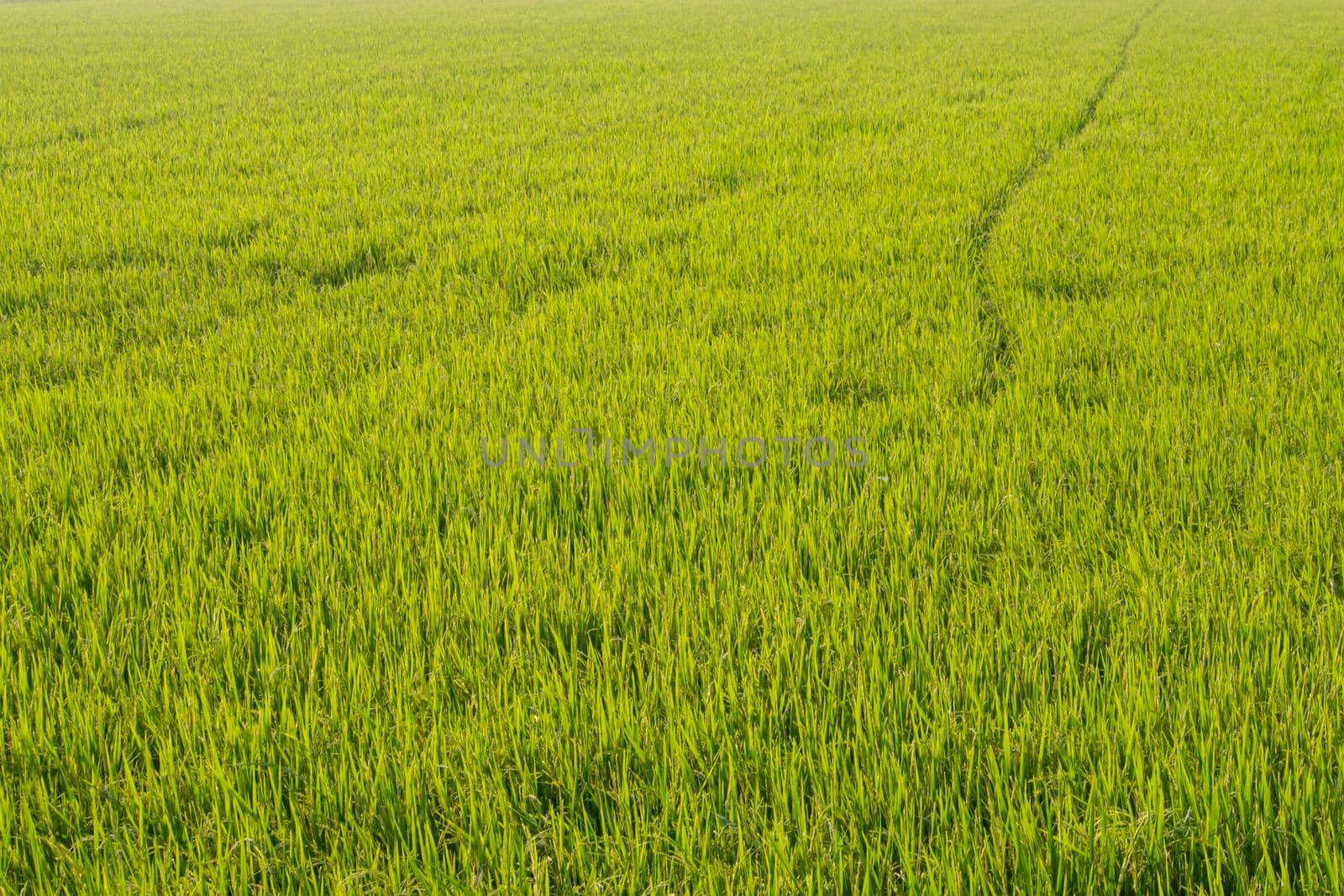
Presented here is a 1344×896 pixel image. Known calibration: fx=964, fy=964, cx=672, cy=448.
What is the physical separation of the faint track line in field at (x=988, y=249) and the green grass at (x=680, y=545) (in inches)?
1.2

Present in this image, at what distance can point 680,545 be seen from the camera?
229 centimetres

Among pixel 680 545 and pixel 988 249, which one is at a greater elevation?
pixel 988 249

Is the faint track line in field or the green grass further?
the faint track line in field

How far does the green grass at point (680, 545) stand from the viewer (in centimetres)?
143

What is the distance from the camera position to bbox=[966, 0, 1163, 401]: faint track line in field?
3.32 metres

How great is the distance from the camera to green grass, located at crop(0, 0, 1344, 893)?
1432 millimetres

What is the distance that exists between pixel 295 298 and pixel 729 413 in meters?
2.54

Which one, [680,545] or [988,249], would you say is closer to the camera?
[680,545]

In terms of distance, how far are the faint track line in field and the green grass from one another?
3cm

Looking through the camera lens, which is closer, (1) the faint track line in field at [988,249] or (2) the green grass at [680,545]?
(2) the green grass at [680,545]

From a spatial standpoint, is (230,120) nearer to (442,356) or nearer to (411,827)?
(442,356)

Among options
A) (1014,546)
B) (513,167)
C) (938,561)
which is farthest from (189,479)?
(513,167)

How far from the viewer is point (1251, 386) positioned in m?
3.01

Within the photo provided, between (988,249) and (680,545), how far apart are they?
3347 millimetres
